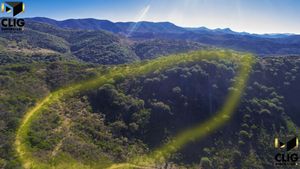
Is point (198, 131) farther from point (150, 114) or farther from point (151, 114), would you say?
point (150, 114)

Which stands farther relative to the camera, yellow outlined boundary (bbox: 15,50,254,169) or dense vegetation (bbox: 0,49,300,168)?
dense vegetation (bbox: 0,49,300,168)

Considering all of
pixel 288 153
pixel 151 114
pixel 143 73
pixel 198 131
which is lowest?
pixel 198 131

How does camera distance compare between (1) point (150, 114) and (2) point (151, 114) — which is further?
(2) point (151, 114)

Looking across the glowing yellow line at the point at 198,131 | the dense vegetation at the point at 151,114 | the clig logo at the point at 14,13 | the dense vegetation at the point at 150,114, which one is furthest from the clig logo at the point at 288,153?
the clig logo at the point at 14,13

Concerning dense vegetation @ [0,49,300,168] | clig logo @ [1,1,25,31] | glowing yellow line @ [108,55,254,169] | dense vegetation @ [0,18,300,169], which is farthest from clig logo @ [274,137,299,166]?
clig logo @ [1,1,25,31]

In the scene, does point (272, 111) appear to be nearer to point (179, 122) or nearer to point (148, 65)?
point (179, 122)

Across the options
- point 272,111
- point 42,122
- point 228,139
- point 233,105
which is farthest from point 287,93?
point 42,122

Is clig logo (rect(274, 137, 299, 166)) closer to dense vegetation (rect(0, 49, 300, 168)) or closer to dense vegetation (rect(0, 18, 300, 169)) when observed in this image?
dense vegetation (rect(0, 18, 300, 169))

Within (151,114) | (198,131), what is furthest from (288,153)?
(151,114)
